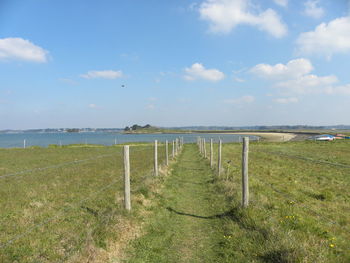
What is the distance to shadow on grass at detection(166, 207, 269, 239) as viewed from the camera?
5.73 meters

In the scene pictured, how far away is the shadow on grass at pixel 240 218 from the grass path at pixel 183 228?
0.03 metres

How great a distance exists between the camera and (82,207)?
27.5 ft

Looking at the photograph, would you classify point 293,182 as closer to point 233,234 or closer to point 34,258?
point 233,234

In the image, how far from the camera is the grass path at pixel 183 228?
516 cm

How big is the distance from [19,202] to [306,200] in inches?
426

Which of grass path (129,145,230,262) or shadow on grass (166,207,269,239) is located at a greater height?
shadow on grass (166,207,269,239)

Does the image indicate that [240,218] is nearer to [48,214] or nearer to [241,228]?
[241,228]

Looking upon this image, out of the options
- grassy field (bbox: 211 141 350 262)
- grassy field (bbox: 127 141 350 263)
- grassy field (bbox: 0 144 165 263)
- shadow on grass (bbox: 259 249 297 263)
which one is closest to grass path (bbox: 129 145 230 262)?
grassy field (bbox: 127 141 350 263)

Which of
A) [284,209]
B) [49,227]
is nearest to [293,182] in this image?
[284,209]

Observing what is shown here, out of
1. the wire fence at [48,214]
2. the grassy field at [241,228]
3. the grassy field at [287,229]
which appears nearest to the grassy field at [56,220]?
the wire fence at [48,214]

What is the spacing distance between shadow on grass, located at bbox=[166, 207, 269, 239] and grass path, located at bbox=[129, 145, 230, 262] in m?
0.03

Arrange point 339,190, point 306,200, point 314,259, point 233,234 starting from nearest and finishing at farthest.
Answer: point 314,259, point 233,234, point 306,200, point 339,190

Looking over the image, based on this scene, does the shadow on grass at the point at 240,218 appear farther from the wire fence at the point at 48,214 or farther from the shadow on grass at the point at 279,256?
the wire fence at the point at 48,214

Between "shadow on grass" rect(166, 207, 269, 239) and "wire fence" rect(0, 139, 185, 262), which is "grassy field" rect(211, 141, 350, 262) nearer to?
"shadow on grass" rect(166, 207, 269, 239)
